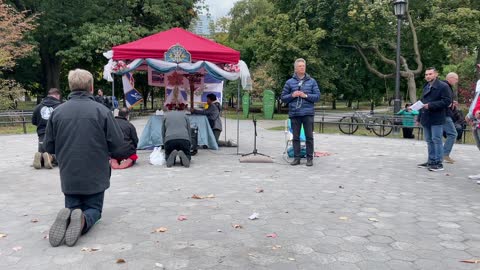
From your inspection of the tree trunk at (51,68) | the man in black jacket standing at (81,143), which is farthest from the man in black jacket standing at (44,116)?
the tree trunk at (51,68)

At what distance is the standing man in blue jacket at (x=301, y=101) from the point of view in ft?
27.1

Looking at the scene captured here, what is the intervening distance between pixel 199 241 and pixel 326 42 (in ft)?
68.8

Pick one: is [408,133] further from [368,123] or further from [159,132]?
[159,132]

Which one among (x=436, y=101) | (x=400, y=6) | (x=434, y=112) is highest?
(x=400, y=6)

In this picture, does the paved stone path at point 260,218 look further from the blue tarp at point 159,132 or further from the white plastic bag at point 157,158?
the blue tarp at point 159,132

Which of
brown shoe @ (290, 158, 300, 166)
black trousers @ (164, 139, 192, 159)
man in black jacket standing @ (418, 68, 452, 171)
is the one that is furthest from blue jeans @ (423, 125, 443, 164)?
black trousers @ (164, 139, 192, 159)

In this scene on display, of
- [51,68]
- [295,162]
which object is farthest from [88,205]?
[51,68]

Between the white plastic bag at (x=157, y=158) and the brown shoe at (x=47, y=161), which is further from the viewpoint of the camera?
the white plastic bag at (x=157, y=158)

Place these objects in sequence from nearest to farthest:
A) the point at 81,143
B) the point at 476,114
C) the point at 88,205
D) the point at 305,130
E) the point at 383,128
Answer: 1. the point at 81,143
2. the point at 88,205
3. the point at 476,114
4. the point at 305,130
5. the point at 383,128

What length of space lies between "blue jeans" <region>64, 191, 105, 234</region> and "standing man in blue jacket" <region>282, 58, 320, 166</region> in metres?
4.75

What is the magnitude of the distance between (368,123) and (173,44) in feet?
29.0

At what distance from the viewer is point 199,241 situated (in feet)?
13.3

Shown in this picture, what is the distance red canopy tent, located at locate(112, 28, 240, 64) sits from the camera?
9.68m

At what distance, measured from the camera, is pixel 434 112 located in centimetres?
775
